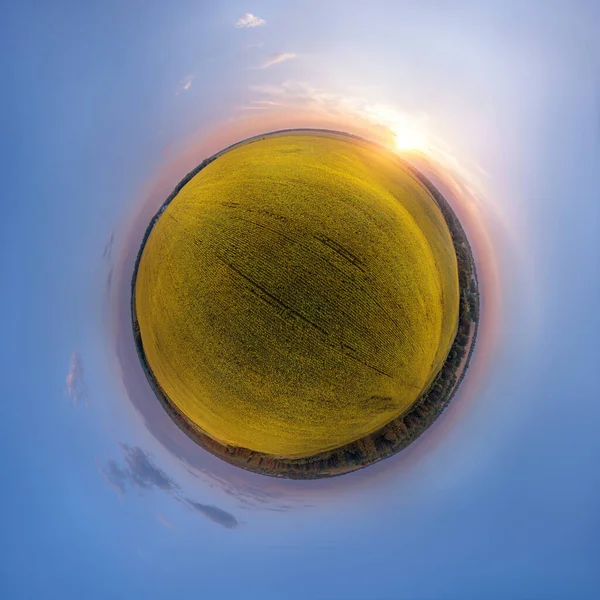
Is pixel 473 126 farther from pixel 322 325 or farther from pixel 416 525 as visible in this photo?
pixel 416 525

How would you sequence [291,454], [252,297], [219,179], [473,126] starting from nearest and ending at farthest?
1. [252,297]
2. [219,179]
3. [291,454]
4. [473,126]

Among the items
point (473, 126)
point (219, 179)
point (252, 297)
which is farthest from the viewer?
point (473, 126)

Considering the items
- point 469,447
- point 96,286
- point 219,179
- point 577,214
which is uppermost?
point 577,214

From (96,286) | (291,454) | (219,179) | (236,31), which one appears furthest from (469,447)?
(236,31)

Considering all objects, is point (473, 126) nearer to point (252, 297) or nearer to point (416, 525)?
point (252, 297)

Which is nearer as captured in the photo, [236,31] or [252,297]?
[252,297]

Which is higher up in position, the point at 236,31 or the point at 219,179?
the point at 236,31
